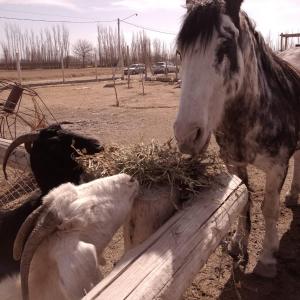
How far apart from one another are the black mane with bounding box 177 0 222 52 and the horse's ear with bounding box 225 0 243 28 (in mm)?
102

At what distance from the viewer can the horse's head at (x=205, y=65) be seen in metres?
2.16

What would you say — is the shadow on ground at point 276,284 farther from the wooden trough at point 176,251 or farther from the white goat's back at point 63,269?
the white goat's back at point 63,269

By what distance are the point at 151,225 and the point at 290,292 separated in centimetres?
188

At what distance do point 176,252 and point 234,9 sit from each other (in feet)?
5.67

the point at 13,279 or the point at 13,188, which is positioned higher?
the point at 13,279

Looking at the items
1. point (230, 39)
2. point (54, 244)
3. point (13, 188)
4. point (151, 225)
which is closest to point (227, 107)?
point (230, 39)

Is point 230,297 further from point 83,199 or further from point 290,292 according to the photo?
point 83,199

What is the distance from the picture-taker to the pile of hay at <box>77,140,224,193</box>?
6.38 ft

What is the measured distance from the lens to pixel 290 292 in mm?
3090

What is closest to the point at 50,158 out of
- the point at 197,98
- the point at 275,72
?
the point at 197,98

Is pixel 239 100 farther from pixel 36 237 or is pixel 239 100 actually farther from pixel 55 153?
pixel 36 237

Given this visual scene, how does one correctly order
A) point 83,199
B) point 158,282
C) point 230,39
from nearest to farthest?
point 158,282 → point 83,199 → point 230,39

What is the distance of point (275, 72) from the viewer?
320 centimetres

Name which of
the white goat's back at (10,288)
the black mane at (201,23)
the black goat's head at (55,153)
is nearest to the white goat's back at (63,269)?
the white goat's back at (10,288)
